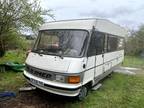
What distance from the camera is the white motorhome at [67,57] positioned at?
200 inches

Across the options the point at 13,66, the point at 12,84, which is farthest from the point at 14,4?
the point at 12,84

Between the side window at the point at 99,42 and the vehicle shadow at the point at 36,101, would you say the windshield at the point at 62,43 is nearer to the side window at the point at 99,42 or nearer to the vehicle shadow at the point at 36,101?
the side window at the point at 99,42

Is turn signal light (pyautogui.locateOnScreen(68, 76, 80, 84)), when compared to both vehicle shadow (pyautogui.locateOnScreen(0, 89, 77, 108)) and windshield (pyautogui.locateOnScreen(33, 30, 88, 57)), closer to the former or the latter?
windshield (pyautogui.locateOnScreen(33, 30, 88, 57))

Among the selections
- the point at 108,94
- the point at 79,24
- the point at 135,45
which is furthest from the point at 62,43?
the point at 135,45

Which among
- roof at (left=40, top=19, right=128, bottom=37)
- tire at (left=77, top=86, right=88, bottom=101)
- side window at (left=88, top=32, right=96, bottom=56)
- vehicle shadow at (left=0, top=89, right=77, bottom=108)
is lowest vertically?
vehicle shadow at (left=0, top=89, right=77, bottom=108)

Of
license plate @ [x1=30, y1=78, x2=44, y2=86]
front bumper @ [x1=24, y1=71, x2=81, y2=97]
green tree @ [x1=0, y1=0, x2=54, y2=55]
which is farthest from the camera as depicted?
green tree @ [x1=0, y1=0, x2=54, y2=55]

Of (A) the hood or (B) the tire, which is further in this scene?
(B) the tire

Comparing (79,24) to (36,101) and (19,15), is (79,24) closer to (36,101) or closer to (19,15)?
(36,101)

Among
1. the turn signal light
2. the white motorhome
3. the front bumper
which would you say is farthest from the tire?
the turn signal light

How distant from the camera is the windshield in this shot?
5534 mm

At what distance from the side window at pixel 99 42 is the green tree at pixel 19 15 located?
145 inches

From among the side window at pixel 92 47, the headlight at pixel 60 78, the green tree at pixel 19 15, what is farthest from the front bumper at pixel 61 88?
the green tree at pixel 19 15

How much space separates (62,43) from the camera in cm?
581

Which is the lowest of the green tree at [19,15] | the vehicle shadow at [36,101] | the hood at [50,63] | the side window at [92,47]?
the vehicle shadow at [36,101]
